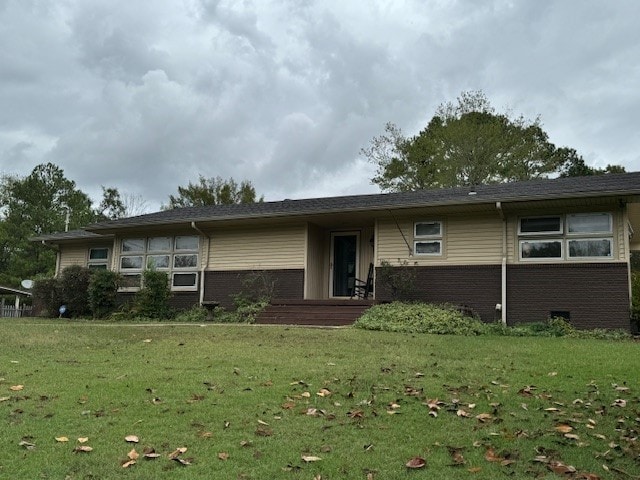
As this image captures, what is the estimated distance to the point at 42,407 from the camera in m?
5.06

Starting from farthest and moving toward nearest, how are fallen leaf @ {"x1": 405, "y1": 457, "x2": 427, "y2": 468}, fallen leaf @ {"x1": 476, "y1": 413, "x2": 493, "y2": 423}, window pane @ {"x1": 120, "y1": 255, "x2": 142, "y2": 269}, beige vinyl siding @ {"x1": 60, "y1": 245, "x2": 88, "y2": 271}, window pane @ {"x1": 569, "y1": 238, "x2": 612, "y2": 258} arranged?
beige vinyl siding @ {"x1": 60, "y1": 245, "x2": 88, "y2": 271} < window pane @ {"x1": 120, "y1": 255, "x2": 142, "y2": 269} < window pane @ {"x1": 569, "y1": 238, "x2": 612, "y2": 258} < fallen leaf @ {"x1": 476, "y1": 413, "x2": 493, "y2": 423} < fallen leaf @ {"x1": 405, "y1": 457, "x2": 427, "y2": 468}

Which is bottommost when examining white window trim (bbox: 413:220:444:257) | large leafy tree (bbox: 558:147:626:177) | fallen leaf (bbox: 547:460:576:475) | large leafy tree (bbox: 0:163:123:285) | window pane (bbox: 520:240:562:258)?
fallen leaf (bbox: 547:460:576:475)

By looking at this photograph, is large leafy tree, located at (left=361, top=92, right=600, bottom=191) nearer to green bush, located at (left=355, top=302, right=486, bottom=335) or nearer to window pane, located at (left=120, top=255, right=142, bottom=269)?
window pane, located at (left=120, top=255, right=142, bottom=269)

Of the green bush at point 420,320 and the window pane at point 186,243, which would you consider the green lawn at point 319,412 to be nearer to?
the green bush at point 420,320

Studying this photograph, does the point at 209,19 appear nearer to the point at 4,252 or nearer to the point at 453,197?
the point at 453,197

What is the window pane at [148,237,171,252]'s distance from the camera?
17469mm

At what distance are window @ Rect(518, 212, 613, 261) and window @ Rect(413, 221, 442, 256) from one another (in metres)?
1.95

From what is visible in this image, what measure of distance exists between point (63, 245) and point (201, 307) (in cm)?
797

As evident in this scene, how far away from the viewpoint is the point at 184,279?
17078 millimetres

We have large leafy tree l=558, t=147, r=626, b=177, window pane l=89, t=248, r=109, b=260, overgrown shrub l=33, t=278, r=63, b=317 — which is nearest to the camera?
overgrown shrub l=33, t=278, r=63, b=317

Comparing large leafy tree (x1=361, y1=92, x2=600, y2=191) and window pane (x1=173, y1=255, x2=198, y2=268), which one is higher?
large leafy tree (x1=361, y1=92, x2=600, y2=191)

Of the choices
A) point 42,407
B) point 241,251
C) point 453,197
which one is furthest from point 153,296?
point 42,407

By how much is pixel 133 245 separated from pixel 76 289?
94.8 inches

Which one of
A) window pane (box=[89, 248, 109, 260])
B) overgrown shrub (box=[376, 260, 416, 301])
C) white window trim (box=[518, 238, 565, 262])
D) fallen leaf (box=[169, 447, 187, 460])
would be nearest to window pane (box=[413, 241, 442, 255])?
overgrown shrub (box=[376, 260, 416, 301])
